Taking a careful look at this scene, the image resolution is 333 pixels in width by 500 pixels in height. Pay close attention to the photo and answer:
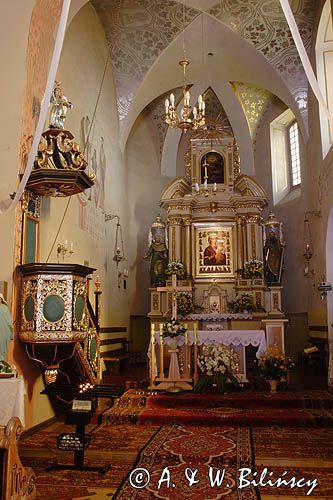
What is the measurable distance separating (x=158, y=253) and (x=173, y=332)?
16.7ft

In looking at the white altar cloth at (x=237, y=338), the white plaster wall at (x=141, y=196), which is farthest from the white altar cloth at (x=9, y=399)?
the white plaster wall at (x=141, y=196)

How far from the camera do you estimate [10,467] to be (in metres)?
3.72

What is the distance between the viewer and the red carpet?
269 inches

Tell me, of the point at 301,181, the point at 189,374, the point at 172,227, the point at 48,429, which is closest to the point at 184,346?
the point at 189,374

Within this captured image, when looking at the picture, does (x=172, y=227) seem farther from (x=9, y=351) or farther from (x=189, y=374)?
(x=9, y=351)

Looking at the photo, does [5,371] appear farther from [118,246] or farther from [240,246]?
[240,246]

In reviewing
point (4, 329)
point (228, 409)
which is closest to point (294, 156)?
point (228, 409)

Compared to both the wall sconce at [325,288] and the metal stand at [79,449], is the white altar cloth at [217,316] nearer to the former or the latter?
the wall sconce at [325,288]

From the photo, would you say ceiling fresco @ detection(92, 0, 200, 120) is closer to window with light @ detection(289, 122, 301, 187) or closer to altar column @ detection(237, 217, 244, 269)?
altar column @ detection(237, 217, 244, 269)

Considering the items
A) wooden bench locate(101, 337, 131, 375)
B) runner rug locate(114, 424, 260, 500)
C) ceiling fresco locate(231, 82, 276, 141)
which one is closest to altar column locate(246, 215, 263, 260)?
ceiling fresco locate(231, 82, 276, 141)

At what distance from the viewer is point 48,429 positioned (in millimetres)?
6816

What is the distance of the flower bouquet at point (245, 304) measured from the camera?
1230 cm

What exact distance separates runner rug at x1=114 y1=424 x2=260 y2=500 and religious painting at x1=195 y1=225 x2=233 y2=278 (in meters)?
7.04

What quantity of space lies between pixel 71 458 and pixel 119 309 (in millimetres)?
7137
